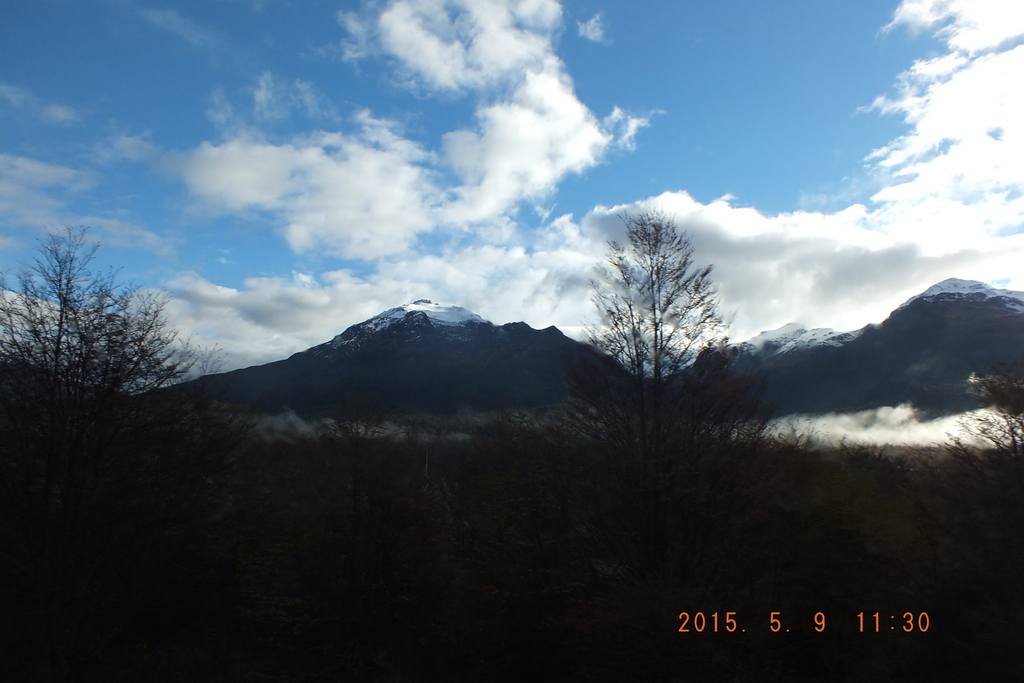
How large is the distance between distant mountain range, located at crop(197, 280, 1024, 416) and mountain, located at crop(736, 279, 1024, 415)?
0.90 feet

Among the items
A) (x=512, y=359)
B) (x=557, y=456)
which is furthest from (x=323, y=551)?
(x=512, y=359)

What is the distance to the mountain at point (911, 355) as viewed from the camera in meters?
120

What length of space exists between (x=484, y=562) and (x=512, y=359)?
458 feet

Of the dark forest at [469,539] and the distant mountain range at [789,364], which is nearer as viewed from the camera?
the dark forest at [469,539]

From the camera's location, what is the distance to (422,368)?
510 ft

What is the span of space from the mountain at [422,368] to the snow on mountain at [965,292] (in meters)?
116

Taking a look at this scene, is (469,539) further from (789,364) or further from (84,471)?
(789,364)

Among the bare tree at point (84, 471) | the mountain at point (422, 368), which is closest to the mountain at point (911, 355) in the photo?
the mountain at point (422, 368)

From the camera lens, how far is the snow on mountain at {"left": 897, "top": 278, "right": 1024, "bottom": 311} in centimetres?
15388

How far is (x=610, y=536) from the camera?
11.9 metres
